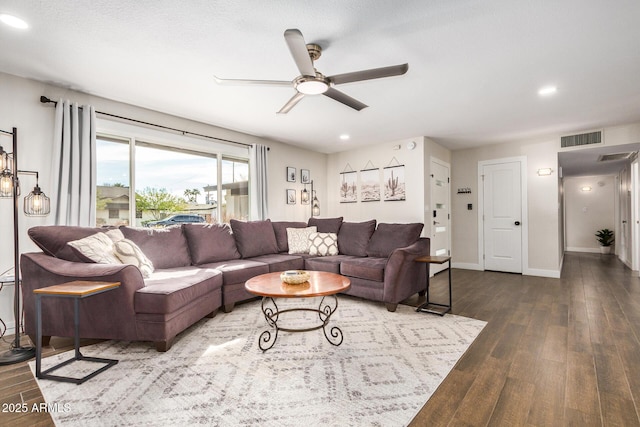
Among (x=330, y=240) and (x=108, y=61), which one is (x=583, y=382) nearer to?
(x=330, y=240)

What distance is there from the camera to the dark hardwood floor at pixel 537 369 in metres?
1.65

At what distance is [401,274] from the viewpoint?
3.46 m

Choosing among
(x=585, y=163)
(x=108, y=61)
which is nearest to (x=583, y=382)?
(x=108, y=61)

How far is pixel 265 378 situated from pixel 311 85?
214 centimetres

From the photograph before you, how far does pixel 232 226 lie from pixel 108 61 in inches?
91.5

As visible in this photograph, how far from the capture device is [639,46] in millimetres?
2428

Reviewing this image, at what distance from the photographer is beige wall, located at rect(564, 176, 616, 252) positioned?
324 inches

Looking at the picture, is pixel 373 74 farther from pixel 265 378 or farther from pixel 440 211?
pixel 440 211

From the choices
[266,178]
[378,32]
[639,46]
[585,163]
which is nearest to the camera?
[378,32]

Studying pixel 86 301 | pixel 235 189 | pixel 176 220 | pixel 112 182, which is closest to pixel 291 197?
pixel 235 189

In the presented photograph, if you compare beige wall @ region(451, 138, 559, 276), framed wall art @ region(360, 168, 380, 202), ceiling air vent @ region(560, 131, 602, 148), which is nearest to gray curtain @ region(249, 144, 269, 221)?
framed wall art @ region(360, 168, 380, 202)

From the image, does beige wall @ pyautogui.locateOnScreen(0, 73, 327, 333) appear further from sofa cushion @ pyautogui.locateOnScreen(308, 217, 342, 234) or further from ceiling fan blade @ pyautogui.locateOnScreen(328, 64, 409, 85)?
sofa cushion @ pyautogui.locateOnScreen(308, 217, 342, 234)

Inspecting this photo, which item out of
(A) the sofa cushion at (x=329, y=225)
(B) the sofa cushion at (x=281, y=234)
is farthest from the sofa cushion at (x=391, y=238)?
(B) the sofa cushion at (x=281, y=234)

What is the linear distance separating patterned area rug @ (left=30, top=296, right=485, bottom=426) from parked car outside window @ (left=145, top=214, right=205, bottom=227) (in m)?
1.83
